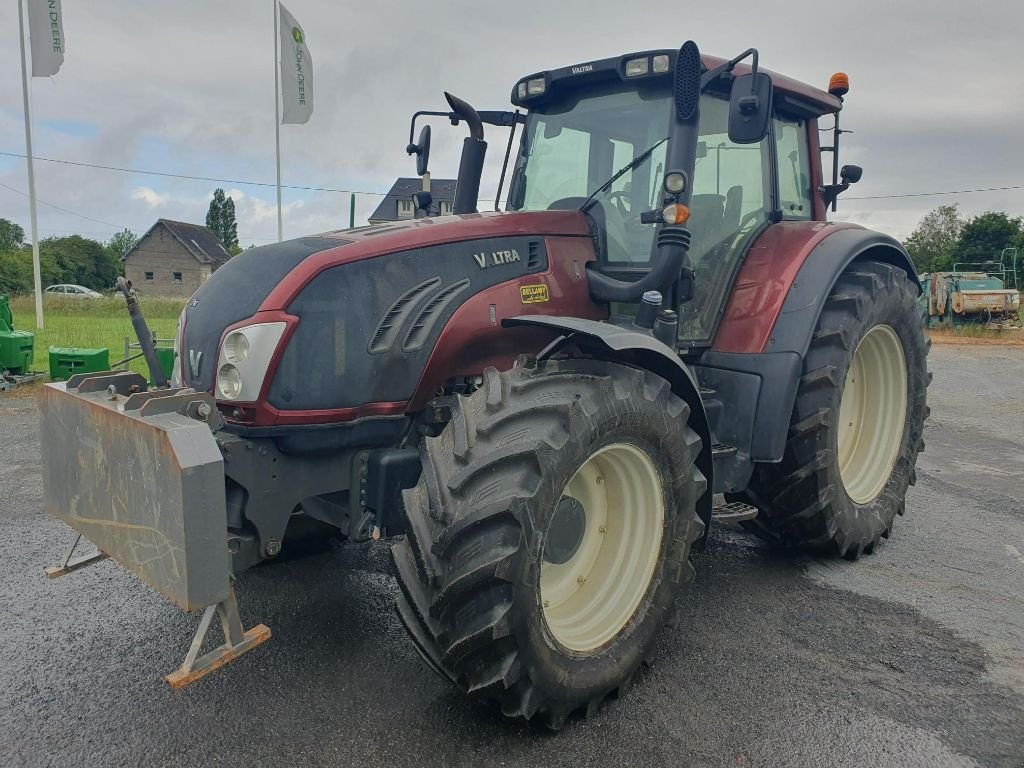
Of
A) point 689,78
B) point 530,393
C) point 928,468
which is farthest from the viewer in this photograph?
point 928,468

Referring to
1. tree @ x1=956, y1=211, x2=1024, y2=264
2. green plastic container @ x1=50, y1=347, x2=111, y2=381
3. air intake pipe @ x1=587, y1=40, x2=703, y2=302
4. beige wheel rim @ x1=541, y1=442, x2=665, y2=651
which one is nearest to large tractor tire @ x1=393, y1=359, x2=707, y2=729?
beige wheel rim @ x1=541, y1=442, x2=665, y2=651

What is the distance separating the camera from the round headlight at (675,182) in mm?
3246

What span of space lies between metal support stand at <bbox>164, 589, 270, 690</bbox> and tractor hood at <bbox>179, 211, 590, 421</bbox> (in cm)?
69

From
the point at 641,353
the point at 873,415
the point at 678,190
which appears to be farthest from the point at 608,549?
the point at 873,415

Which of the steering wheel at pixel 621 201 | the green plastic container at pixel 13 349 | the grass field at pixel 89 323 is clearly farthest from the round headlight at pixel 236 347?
the green plastic container at pixel 13 349

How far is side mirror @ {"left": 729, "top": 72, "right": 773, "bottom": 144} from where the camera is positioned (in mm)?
3135

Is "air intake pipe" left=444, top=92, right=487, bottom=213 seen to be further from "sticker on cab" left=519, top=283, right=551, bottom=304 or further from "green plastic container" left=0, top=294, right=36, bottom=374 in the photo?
"green plastic container" left=0, top=294, right=36, bottom=374

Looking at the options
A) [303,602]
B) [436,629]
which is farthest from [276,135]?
[436,629]

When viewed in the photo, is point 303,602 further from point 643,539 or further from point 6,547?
point 6,547

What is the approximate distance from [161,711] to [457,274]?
1924mm

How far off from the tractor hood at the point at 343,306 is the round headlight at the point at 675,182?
764 millimetres

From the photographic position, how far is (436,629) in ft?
8.05

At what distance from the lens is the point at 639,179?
12.0 feet

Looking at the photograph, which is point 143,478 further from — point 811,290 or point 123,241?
point 123,241
